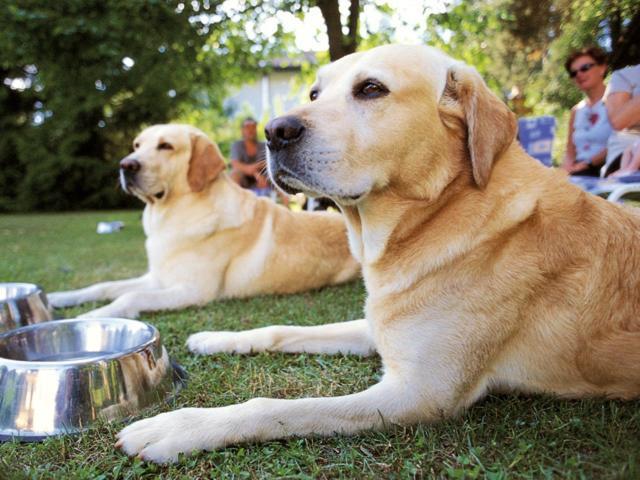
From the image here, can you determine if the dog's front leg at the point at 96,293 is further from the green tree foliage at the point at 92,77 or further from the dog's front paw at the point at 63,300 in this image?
the green tree foliage at the point at 92,77

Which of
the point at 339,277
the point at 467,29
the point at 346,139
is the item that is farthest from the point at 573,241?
the point at 467,29

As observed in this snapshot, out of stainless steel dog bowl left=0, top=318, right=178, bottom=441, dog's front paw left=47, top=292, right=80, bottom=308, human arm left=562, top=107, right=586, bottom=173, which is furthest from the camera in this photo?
human arm left=562, top=107, right=586, bottom=173

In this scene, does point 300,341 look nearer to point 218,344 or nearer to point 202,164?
point 218,344

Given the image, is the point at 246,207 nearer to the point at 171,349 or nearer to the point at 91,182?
the point at 171,349

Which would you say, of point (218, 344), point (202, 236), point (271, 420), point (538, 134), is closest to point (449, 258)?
point (271, 420)

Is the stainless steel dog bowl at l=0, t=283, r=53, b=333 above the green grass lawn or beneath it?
above

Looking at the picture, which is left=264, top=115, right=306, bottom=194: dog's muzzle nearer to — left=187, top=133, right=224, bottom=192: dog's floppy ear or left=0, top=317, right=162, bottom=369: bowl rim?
left=0, top=317, right=162, bottom=369: bowl rim

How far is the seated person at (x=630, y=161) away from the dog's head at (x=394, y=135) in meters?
2.50

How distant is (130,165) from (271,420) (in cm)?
307

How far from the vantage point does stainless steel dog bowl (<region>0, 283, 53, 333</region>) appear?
301cm

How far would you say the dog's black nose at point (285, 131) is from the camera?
1932 mm

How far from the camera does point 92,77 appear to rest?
10312mm

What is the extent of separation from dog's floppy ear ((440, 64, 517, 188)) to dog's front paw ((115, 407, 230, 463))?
1356 millimetres

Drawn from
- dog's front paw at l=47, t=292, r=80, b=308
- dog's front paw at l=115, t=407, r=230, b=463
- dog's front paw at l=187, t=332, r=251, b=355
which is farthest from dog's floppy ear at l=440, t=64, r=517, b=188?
dog's front paw at l=47, t=292, r=80, b=308
